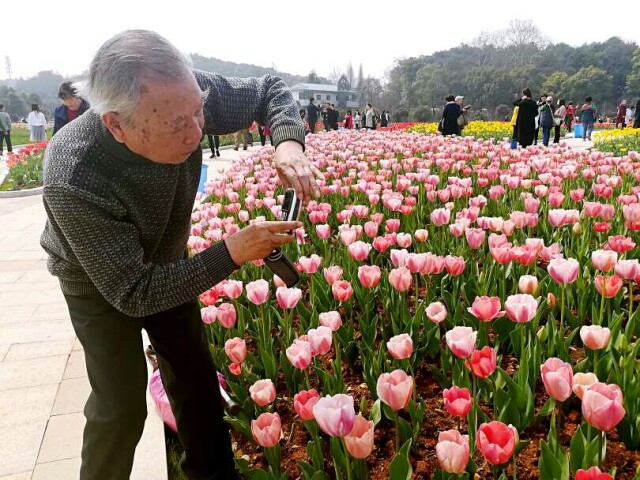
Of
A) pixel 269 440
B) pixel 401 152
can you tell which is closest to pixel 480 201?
pixel 269 440

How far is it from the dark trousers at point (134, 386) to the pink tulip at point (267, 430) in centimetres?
34

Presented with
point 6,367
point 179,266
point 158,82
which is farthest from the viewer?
point 6,367

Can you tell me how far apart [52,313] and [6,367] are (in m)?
0.98

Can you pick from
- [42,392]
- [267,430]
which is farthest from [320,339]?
[42,392]

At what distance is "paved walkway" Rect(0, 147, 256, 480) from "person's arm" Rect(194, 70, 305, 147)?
Answer: 1.34 m

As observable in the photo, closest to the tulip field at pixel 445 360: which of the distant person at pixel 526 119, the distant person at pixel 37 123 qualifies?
the distant person at pixel 526 119

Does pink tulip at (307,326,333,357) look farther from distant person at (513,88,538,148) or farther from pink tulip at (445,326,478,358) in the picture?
distant person at (513,88,538,148)

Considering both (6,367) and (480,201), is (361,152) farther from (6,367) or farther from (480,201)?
(6,367)

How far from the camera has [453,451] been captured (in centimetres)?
125

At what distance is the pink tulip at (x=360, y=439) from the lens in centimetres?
128

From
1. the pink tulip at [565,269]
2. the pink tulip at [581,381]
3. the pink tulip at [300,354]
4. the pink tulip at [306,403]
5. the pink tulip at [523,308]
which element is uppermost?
the pink tulip at [565,269]

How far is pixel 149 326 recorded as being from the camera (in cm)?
171

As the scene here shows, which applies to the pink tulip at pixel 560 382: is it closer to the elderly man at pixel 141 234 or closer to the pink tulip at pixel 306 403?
the pink tulip at pixel 306 403

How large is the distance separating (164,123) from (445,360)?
1.36 metres
